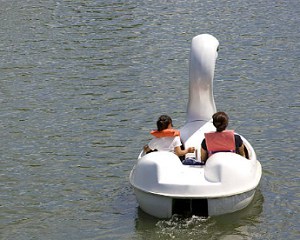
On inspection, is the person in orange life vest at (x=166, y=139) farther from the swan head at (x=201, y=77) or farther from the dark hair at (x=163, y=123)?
the swan head at (x=201, y=77)

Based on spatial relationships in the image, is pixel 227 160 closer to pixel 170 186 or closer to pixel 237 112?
pixel 170 186

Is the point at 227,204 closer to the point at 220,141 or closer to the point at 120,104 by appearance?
the point at 220,141

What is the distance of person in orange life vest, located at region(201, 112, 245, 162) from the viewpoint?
10.3 metres

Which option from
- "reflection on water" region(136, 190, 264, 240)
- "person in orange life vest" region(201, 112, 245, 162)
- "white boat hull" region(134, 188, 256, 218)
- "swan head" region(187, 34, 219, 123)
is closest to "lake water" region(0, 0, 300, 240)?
"reflection on water" region(136, 190, 264, 240)

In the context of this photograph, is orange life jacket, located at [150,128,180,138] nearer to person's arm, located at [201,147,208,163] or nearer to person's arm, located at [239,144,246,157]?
person's arm, located at [201,147,208,163]

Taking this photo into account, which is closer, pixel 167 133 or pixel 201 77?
pixel 167 133

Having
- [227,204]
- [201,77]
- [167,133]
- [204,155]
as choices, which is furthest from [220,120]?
[201,77]

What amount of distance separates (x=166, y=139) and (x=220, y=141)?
2.29 ft

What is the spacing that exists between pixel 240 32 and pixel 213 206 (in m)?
12.5

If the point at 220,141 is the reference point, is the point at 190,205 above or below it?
below

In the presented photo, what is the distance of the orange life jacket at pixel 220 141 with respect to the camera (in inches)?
407

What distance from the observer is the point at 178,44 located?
2080cm

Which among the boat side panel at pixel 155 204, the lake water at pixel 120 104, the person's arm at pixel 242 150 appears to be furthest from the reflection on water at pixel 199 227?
the person's arm at pixel 242 150

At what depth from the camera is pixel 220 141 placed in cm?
1037
